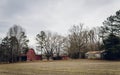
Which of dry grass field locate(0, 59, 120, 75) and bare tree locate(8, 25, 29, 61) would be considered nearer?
dry grass field locate(0, 59, 120, 75)

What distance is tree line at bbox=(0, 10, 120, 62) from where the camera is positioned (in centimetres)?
7654

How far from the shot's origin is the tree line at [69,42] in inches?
3013

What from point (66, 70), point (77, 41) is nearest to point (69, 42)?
point (77, 41)

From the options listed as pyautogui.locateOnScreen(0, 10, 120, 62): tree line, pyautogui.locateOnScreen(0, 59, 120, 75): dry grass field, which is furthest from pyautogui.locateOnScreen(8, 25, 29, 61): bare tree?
pyautogui.locateOnScreen(0, 59, 120, 75): dry grass field

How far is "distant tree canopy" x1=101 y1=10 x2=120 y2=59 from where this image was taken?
71938mm

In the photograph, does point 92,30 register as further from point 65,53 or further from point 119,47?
point 119,47

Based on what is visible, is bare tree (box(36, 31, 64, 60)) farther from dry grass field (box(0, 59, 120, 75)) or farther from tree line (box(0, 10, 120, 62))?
dry grass field (box(0, 59, 120, 75))

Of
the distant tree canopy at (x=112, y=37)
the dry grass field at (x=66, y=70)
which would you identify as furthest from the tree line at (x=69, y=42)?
the dry grass field at (x=66, y=70)

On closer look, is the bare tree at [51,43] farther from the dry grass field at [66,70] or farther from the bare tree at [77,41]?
the dry grass field at [66,70]

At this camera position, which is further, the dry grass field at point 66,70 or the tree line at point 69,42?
the tree line at point 69,42

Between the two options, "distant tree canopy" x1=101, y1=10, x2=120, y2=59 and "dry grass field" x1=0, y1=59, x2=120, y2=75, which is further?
"distant tree canopy" x1=101, y1=10, x2=120, y2=59

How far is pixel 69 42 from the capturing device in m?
107

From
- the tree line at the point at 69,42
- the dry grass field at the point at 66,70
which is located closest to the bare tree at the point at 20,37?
the tree line at the point at 69,42

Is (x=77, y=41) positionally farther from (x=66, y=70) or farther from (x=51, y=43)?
(x=66, y=70)
